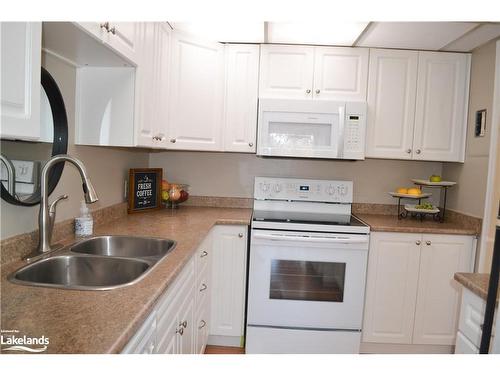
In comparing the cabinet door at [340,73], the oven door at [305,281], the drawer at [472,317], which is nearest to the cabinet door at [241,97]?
the cabinet door at [340,73]

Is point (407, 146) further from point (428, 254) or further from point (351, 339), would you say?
point (351, 339)

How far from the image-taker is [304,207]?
2688 millimetres

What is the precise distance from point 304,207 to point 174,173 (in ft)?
3.63

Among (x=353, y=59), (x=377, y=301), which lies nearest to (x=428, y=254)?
(x=377, y=301)

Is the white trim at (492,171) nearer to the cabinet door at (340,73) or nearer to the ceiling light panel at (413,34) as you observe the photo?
the ceiling light panel at (413,34)

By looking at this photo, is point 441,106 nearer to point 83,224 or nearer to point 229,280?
point 229,280

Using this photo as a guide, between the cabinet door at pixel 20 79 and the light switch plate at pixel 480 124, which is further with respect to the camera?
the light switch plate at pixel 480 124

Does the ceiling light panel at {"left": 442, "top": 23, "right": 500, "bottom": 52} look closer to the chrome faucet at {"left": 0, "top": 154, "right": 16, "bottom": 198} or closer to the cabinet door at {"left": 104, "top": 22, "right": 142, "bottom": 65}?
the cabinet door at {"left": 104, "top": 22, "right": 142, "bottom": 65}

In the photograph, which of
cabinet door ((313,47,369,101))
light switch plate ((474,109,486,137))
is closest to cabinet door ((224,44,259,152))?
cabinet door ((313,47,369,101))

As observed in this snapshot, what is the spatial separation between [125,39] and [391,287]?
2.12m

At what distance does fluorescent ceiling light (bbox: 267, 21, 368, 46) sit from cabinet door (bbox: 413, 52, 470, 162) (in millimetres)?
621

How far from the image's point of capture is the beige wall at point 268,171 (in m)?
2.78

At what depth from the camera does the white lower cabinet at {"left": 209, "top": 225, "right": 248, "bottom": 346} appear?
2.24 m

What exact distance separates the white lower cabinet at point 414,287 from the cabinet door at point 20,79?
2013mm
